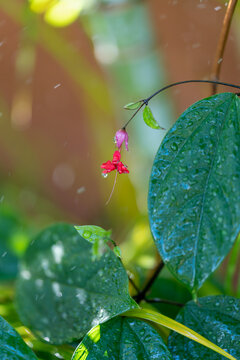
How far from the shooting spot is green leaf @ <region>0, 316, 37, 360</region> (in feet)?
0.73

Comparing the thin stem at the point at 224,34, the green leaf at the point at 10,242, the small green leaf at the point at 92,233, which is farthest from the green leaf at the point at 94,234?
the green leaf at the point at 10,242

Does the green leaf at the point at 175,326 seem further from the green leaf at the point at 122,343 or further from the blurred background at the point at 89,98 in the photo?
the blurred background at the point at 89,98

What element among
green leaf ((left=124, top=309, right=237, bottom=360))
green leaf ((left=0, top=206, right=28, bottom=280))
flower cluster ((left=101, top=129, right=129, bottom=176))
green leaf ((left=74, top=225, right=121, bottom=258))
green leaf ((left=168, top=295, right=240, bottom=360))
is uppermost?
flower cluster ((left=101, top=129, right=129, bottom=176))

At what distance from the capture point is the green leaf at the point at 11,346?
224mm

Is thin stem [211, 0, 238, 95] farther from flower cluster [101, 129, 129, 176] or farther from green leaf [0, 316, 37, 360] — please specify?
green leaf [0, 316, 37, 360]

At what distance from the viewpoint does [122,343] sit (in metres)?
0.24

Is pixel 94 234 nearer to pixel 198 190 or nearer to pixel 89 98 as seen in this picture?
pixel 198 190

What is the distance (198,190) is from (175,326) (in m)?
0.08

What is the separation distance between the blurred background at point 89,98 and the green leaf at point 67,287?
0.41 ft

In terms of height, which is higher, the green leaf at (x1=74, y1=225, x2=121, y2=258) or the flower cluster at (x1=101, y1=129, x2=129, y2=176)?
the flower cluster at (x1=101, y1=129, x2=129, y2=176)

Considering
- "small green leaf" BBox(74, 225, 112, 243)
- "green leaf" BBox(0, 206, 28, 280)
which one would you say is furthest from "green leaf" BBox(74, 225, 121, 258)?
"green leaf" BBox(0, 206, 28, 280)

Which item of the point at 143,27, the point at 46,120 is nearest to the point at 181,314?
the point at 143,27

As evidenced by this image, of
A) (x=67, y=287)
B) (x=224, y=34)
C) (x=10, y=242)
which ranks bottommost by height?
(x=10, y=242)

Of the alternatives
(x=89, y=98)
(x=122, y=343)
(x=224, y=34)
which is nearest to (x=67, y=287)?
(x=122, y=343)
